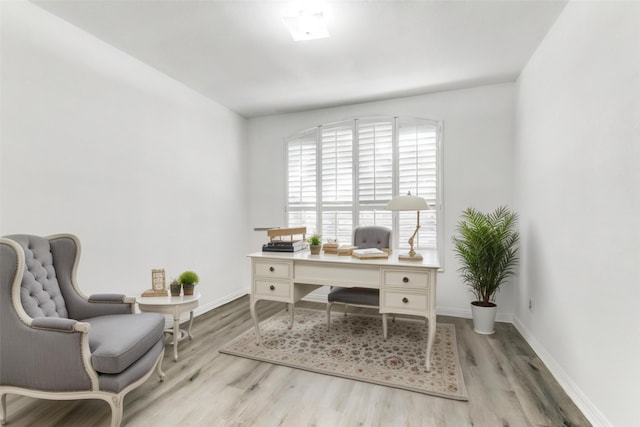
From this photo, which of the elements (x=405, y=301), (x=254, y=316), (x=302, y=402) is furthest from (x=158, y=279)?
(x=405, y=301)

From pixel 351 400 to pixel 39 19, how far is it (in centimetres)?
345

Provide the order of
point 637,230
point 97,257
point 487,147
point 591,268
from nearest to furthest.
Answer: point 637,230 < point 591,268 < point 97,257 < point 487,147

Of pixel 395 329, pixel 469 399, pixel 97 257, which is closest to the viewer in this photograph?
pixel 469 399

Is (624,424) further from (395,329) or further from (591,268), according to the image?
(395,329)

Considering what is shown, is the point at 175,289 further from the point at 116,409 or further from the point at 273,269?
the point at 116,409

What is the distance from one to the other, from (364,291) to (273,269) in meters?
0.88

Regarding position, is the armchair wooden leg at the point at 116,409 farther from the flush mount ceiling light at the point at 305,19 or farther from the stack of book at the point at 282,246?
the flush mount ceiling light at the point at 305,19

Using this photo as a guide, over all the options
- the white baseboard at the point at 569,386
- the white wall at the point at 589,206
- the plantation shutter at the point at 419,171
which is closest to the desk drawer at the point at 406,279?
the white wall at the point at 589,206

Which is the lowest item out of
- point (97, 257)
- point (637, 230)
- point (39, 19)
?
point (97, 257)

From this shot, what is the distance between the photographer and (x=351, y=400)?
2082 millimetres

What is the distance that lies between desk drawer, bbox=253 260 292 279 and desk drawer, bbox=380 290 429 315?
0.84 meters

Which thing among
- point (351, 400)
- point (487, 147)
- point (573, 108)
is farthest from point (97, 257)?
point (487, 147)

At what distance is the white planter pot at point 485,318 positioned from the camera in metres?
3.17

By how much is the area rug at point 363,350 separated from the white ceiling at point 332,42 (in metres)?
2.66
